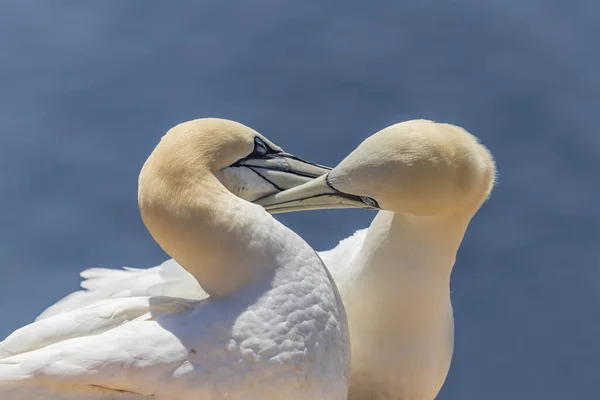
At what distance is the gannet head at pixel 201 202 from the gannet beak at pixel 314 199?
0.21m

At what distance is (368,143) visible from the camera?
202 inches

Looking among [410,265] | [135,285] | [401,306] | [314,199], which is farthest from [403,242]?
[135,285]

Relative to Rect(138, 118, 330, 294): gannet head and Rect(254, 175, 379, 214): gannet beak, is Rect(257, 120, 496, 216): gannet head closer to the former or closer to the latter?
Rect(254, 175, 379, 214): gannet beak

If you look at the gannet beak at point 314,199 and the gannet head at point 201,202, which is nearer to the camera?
the gannet head at point 201,202

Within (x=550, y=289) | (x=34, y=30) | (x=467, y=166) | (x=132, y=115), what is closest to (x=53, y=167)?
(x=132, y=115)

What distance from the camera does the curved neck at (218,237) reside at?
16.7 ft

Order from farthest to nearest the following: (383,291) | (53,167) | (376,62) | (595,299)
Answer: (376,62)
(53,167)
(595,299)
(383,291)

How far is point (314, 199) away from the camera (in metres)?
5.39

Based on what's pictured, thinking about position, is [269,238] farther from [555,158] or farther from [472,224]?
[555,158]

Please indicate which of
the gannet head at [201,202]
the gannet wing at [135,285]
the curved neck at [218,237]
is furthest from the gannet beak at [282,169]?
the gannet wing at [135,285]

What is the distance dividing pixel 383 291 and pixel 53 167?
350 cm

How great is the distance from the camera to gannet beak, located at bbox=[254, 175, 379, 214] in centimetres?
530

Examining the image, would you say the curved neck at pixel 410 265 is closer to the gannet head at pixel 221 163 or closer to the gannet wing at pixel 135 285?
the gannet head at pixel 221 163

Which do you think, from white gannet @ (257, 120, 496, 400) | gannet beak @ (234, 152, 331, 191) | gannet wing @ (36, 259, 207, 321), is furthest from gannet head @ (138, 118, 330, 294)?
gannet wing @ (36, 259, 207, 321)
